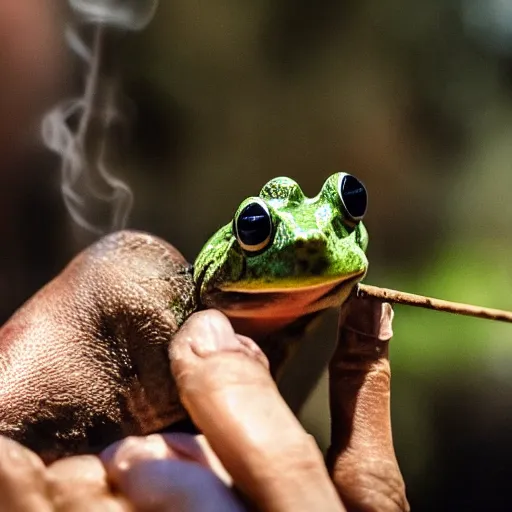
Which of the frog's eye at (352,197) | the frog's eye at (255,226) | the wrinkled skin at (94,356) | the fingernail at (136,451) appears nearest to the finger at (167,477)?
the fingernail at (136,451)

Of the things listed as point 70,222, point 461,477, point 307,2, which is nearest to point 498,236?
point 461,477

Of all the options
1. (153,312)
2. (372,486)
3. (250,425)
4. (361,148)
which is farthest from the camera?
(361,148)

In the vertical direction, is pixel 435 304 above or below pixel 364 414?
above

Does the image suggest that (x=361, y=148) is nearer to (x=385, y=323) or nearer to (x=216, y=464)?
(x=385, y=323)

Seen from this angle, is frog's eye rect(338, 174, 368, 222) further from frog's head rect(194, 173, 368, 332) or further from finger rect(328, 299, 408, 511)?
finger rect(328, 299, 408, 511)

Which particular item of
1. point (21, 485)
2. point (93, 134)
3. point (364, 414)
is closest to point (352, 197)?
point (364, 414)

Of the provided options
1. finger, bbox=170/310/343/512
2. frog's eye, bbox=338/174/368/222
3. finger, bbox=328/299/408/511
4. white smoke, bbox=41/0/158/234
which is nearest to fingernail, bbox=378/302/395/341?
finger, bbox=328/299/408/511
